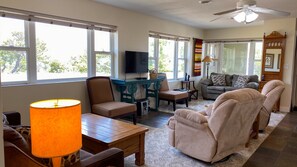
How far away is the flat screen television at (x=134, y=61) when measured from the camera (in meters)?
4.93

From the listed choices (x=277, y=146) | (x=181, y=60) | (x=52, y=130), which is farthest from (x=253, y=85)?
(x=52, y=130)

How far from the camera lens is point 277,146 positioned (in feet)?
11.0

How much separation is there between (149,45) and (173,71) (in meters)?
1.39

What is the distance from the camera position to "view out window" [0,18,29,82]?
3228 millimetres

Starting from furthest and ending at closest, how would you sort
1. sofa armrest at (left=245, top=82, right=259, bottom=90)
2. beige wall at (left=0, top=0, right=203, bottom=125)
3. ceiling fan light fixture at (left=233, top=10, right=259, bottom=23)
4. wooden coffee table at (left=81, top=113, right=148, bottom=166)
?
sofa armrest at (left=245, top=82, right=259, bottom=90), ceiling fan light fixture at (left=233, top=10, right=259, bottom=23), beige wall at (left=0, top=0, right=203, bottom=125), wooden coffee table at (left=81, top=113, right=148, bottom=166)

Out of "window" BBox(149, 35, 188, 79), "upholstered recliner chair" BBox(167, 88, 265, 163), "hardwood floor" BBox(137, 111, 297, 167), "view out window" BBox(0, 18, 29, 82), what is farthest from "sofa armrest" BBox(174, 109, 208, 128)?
"window" BBox(149, 35, 188, 79)

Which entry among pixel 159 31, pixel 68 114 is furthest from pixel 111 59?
pixel 68 114

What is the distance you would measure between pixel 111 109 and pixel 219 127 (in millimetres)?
1931

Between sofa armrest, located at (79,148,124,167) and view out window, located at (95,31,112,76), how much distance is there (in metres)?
3.06

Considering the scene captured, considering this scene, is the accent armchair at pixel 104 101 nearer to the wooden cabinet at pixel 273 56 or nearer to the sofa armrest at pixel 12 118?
the sofa armrest at pixel 12 118

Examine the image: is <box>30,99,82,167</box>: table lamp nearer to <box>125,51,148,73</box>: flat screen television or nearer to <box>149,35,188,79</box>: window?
<box>125,51,148,73</box>: flat screen television

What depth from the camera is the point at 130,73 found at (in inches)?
203

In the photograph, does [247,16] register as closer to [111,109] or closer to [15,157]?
[111,109]

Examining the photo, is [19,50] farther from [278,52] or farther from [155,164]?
[278,52]
